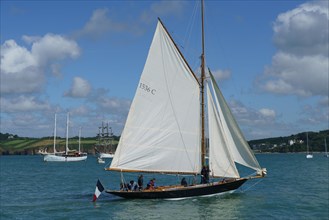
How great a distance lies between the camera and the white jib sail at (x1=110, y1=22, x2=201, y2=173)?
44688 mm

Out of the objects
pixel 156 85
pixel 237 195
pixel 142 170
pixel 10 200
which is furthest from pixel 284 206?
pixel 10 200

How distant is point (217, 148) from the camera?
156 feet

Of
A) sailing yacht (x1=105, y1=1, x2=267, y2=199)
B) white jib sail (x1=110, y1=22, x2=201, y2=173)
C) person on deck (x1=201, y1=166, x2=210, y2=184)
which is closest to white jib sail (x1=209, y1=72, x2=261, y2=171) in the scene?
sailing yacht (x1=105, y1=1, x2=267, y2=199)

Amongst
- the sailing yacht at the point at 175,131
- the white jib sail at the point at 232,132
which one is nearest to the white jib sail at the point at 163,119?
the sailing yacht at the point at 175,131

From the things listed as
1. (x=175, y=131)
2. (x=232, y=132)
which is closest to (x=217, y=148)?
(x=232, y=132)

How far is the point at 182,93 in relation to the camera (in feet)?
154

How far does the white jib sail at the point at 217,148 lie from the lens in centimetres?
4734

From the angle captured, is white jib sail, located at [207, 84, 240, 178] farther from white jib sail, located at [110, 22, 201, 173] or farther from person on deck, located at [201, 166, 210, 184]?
white jib sail, located at [110, 22, 201, 173]

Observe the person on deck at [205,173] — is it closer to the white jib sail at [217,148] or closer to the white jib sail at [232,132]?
the white jib sail at [217,148]

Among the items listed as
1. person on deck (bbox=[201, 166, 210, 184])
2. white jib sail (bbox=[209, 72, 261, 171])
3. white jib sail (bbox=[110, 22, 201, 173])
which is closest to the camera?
white jib sail (bbox=[110, 22, 201, 173])

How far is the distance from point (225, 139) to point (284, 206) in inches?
351

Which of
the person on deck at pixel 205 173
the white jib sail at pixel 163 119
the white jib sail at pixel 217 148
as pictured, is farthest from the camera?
the white jib sail at pixel 217 148

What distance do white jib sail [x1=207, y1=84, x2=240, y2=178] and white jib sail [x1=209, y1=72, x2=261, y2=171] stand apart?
43 cm

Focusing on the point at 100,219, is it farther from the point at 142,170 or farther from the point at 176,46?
the point at 176,46
